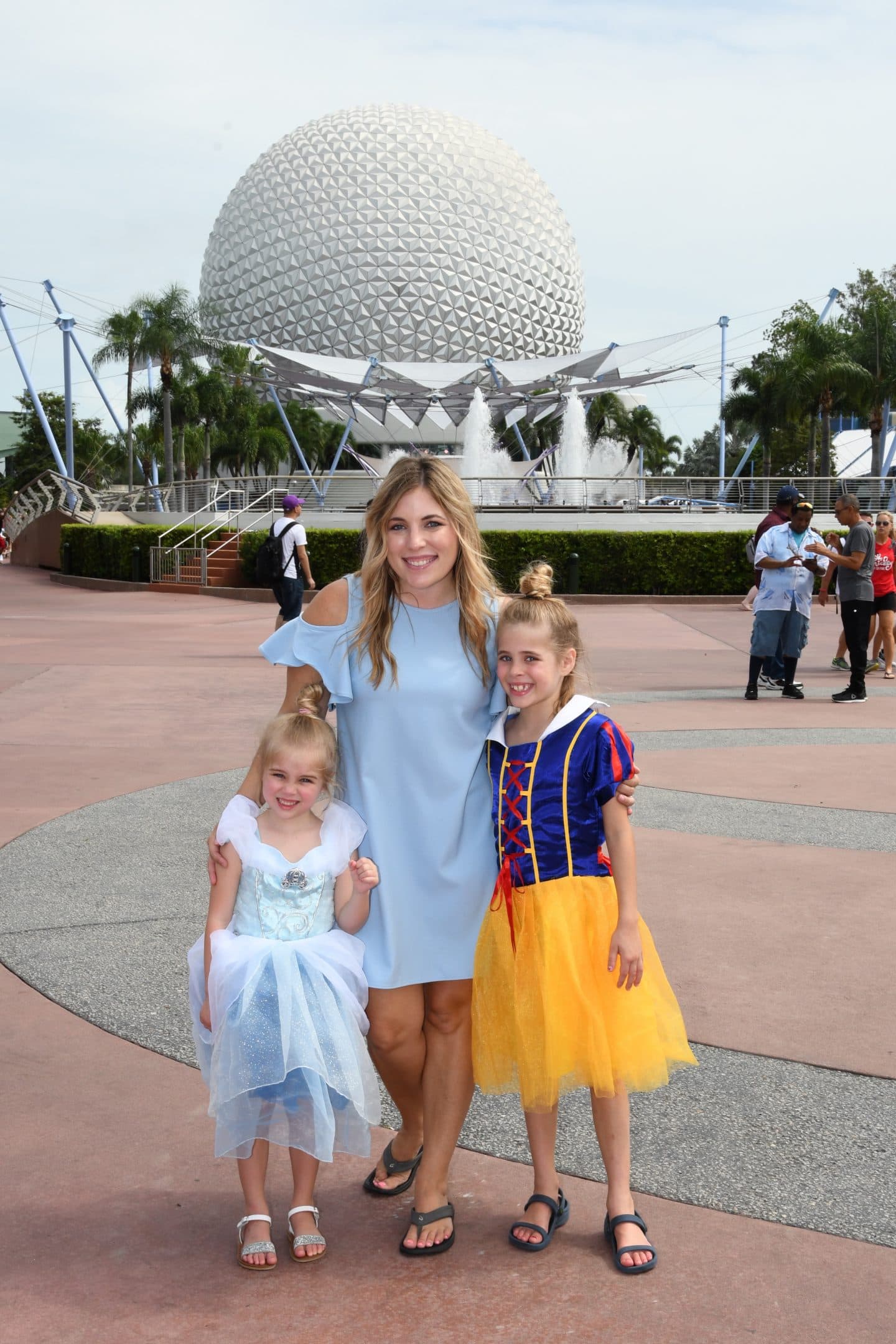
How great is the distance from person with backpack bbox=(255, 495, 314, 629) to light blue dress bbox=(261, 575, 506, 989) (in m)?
10.0

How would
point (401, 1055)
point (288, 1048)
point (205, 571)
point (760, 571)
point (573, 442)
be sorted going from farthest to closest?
point (573, 442), point (205, 571), point (760, 571), point (401, 1055), point (288, 1048)

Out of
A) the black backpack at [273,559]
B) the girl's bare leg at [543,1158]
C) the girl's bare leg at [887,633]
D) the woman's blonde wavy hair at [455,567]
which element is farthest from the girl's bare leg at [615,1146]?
the girl's bare leg at [887,633]

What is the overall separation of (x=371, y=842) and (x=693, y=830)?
12.4 ft

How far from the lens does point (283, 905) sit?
277cm

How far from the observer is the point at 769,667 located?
1135cm

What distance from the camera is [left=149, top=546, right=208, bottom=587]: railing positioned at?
26.7 meters

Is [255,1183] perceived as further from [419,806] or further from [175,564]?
[175,564]

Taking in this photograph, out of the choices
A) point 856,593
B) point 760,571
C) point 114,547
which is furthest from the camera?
point 114,547

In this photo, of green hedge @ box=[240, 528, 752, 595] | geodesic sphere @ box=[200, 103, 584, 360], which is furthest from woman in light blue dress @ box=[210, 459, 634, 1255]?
geodesic sphere @ box=[200, 103, 584, 360]

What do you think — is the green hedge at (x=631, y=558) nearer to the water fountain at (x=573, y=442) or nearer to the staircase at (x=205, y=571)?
the staircase at (x=205, y=571)

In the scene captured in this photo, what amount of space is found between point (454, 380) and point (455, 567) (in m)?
49.6

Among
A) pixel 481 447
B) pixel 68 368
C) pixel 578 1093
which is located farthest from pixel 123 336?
pixel 578 1093

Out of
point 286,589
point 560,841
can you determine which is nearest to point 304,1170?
point 560,841

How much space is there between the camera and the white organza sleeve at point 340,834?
2.79 metres
